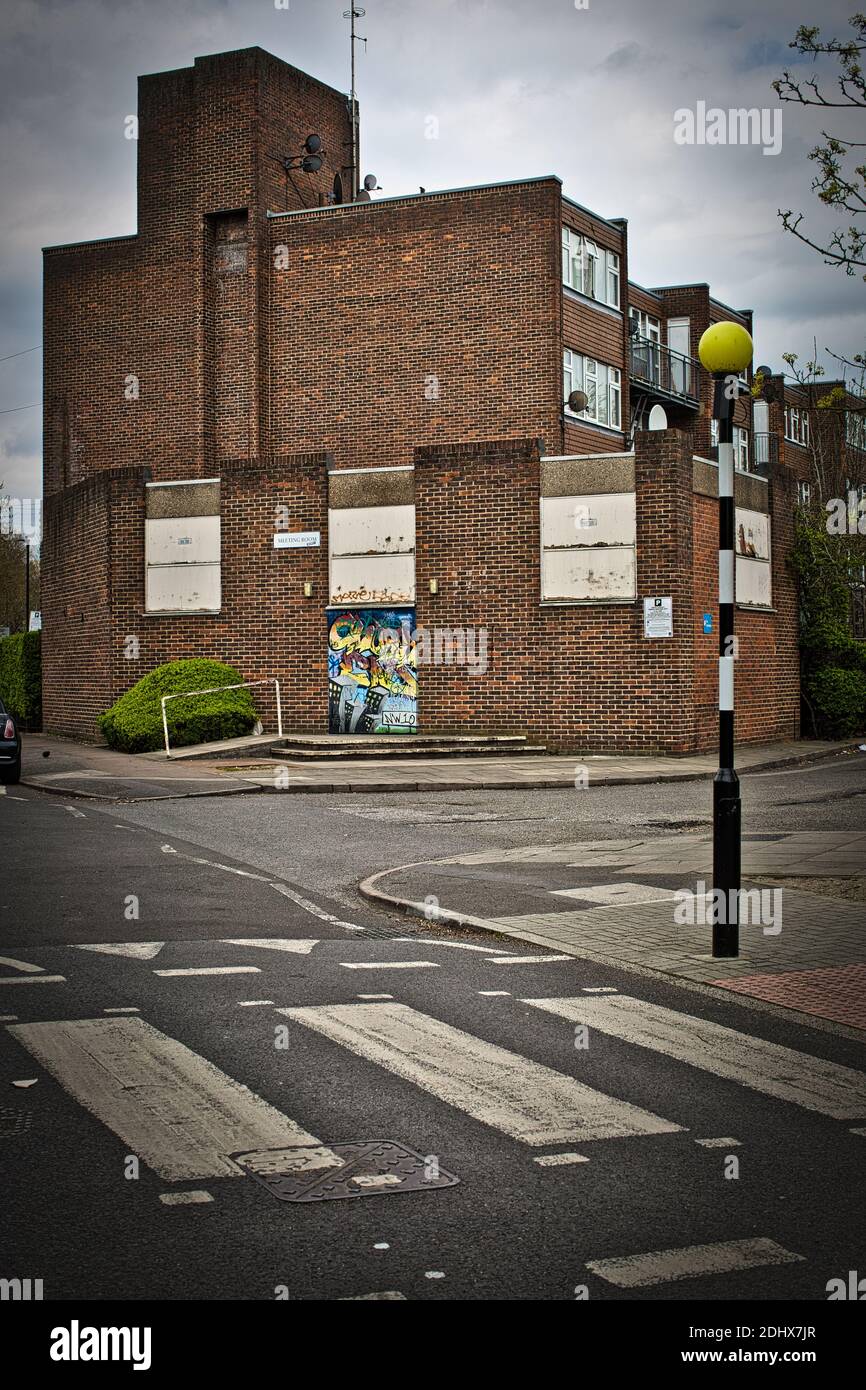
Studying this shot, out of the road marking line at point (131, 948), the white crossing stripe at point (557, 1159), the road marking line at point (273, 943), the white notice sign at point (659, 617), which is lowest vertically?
the road marking line at point (273, 943)

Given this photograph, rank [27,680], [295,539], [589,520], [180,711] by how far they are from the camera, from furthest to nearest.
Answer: [27,680] → [295,539] → [180,711] → [589,520]

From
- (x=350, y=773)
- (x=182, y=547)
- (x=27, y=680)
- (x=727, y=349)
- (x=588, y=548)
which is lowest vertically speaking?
(x=350, y=773)

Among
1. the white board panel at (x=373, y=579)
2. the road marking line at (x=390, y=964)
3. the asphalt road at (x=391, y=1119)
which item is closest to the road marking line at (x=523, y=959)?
the asphalt road at (x=391, y=1119)

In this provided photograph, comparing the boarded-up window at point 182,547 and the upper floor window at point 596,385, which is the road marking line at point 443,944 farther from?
the upper floor window at point 596,385

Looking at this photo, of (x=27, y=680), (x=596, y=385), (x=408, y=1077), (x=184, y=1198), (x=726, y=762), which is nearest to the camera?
(x=184, y=1198)

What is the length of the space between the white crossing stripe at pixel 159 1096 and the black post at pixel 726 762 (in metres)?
3.83

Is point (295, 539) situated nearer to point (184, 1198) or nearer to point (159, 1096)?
point (159, 1096)

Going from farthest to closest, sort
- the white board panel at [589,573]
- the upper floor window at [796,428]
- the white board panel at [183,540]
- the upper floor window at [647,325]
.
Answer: the upper floor window at [796,428]
the upper floor window at [647,325]
the white board panel at [183,540]
the white board panel at [589,573]

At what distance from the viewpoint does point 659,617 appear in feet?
81.5

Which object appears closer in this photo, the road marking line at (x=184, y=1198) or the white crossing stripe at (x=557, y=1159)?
the road marking line at (x=184, y=1198)

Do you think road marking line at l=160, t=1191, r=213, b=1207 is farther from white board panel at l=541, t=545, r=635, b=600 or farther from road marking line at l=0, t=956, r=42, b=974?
white board panel at l=541, t=545, r=635, b=600

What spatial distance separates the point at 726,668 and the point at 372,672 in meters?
18.4

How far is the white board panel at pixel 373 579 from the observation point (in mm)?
26734

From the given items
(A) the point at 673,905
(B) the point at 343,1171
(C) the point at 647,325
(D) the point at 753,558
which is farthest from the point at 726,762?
(C) the point at 647,325
